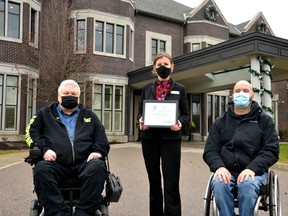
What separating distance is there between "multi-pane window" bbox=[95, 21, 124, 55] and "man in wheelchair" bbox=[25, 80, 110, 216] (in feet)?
49.6

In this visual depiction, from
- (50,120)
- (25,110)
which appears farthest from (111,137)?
(50,120)

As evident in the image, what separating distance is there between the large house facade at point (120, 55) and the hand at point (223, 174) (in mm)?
9410

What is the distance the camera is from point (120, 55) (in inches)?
773

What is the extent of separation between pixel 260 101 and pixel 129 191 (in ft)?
26.4

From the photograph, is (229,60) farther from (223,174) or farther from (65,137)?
(65,137)

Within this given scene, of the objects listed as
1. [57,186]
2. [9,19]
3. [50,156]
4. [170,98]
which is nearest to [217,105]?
[9,19]

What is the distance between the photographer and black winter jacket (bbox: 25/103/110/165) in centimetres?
397

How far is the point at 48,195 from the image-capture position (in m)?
3.59

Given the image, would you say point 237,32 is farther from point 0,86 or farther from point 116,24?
point 0,86

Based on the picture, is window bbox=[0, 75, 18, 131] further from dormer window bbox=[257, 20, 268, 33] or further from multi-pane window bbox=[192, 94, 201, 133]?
dormer window bbox=[257, 20, 268, 33]

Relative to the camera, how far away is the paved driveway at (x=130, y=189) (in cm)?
522

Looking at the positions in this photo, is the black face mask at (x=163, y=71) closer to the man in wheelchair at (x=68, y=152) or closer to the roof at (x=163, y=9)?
the man in wheelchair at (x=68, y=152)

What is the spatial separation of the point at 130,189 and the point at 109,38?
1383 centimetres

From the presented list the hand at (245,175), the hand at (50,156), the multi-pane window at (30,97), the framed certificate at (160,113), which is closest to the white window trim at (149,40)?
the multi-pane window at (30,97)
